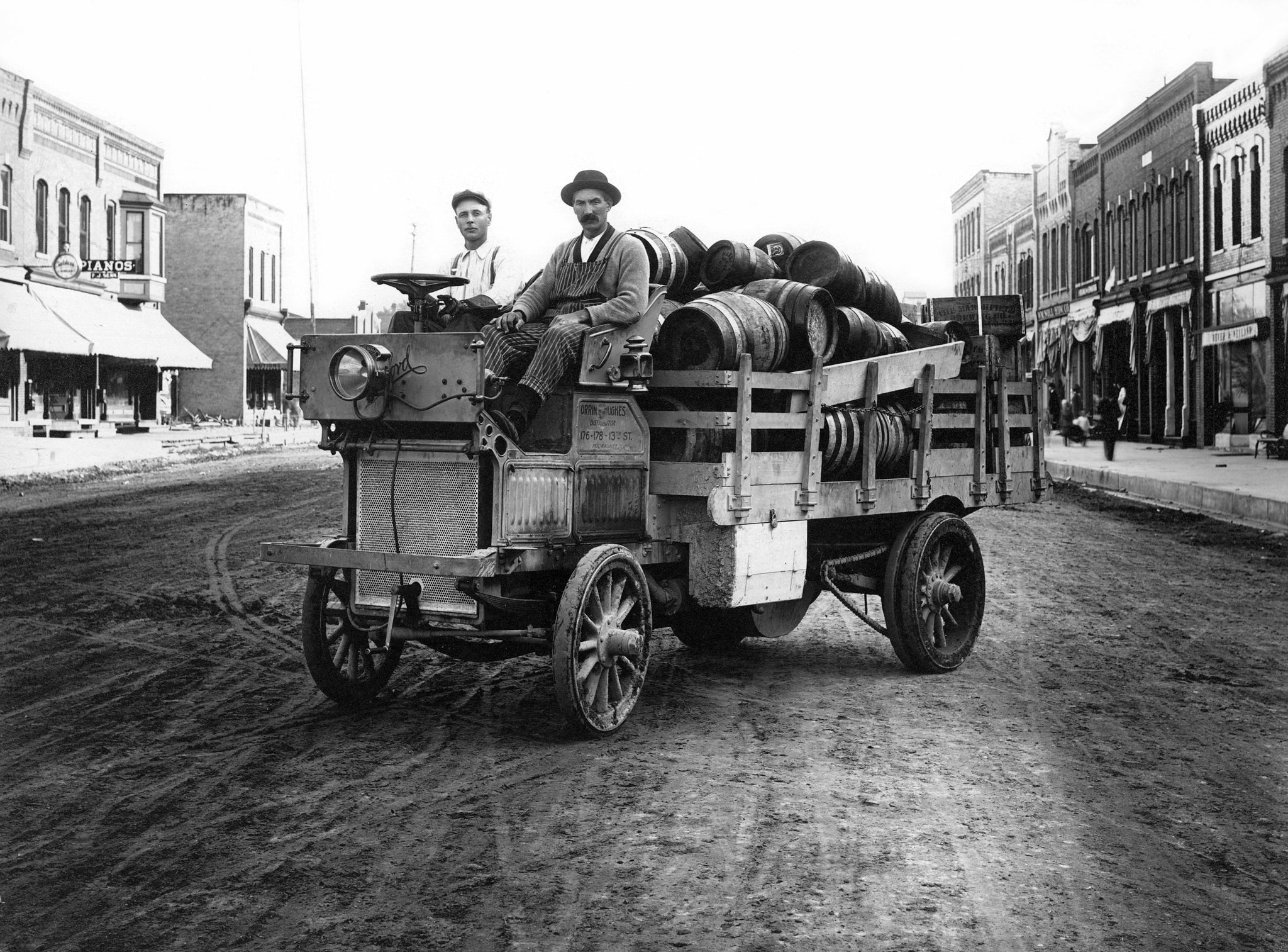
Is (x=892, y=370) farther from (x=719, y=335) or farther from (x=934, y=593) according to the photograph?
(x=719, y=335)

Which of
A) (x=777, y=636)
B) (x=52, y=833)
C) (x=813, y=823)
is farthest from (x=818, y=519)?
(x=52, y=833)

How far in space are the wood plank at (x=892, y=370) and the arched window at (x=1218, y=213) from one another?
30902mm

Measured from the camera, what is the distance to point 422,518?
621cm

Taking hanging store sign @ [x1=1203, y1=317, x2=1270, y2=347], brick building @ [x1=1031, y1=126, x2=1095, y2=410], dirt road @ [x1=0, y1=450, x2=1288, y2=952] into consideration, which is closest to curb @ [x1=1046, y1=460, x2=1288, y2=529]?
hanging store sign @ [x1=1203, y1=317, x2=1270, y2=347]

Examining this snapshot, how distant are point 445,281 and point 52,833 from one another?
2.81 m

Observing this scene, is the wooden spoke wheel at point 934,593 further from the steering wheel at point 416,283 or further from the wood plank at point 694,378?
the steering wheel at point 416,283

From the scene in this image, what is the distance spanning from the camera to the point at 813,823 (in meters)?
4.89

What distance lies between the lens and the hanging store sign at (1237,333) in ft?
106

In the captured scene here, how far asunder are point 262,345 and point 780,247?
52.1 metres

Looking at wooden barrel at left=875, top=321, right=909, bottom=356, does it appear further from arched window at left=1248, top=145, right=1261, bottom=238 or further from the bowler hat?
arched window at left=1248, top=145, right=1261, bottom=238

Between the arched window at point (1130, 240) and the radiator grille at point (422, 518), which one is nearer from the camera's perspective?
the radiator grille at point (422, 518)

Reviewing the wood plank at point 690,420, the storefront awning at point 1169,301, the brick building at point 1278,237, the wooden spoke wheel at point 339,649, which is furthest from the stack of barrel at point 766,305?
the storefront awning at point 1169,301

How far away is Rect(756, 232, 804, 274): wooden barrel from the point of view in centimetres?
849

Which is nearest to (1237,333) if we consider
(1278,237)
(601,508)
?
(1278,237)
